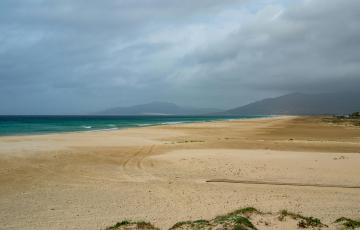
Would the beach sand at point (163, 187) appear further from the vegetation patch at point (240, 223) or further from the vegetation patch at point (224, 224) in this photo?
the vegetation patch at point (224, 224)

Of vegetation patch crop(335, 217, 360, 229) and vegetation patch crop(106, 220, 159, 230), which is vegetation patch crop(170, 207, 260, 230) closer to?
Answer: vegetation patch crop(106, 220, 159, 230)

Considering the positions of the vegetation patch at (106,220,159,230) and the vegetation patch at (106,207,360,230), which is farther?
the vegetation patch at (106,220,159,230)

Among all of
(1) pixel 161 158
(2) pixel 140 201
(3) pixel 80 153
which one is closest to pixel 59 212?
(2) pixel 140 201

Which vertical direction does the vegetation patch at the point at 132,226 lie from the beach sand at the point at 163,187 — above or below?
above

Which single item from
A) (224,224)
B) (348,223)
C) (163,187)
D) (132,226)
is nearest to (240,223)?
(224,224)

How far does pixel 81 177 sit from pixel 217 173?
18.2ft

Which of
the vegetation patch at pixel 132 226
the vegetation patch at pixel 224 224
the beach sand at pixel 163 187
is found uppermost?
the vegetation patch at pixel 224 224

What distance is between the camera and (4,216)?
8633 mm

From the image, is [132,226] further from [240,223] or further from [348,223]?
[348,223]

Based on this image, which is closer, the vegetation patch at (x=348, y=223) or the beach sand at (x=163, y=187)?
the vegetation patch at (x=348, y=223)

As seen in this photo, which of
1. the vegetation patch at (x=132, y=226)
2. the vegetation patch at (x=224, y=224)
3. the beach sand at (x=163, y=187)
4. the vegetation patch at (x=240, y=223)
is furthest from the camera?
the beach sand at (x=163, y=187)

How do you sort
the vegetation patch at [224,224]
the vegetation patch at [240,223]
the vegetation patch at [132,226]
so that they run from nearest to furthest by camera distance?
the vegetation patch at [224,224], the vegetation patch at [240,223], the vegetation patch at [132,226]

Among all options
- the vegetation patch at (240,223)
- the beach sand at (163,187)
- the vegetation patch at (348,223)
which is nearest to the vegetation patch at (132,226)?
the vegetation patch at (240,223)

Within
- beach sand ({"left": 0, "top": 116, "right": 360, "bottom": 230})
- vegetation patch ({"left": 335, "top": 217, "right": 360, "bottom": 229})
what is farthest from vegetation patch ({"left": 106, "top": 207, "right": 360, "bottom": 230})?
beach sand ({"left": 0, "top": 116, "right": 360, "bottom": 230})
